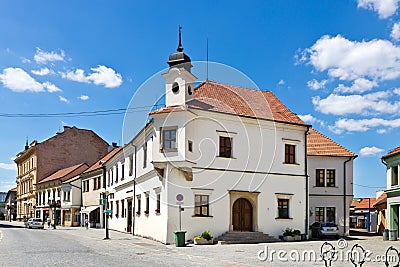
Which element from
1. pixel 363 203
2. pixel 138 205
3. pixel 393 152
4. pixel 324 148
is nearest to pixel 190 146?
pixel 138 205

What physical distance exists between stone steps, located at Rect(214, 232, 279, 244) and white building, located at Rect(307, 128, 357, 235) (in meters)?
10.9

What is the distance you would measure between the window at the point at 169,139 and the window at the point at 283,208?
8541 mm

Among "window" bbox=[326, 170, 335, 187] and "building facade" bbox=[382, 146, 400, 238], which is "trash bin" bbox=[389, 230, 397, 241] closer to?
"building facade" bbox=[382, 146, 400, 238]

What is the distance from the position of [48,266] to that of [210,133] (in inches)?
627

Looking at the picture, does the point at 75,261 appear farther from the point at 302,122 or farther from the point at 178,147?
the point at 302,122

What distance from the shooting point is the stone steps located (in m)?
29.2

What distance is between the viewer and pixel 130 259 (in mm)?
18938

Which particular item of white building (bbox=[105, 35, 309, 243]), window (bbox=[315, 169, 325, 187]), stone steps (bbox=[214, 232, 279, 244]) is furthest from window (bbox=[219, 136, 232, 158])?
window (bbox=[315, 169, 325, 187])

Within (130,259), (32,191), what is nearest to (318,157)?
(130,259)

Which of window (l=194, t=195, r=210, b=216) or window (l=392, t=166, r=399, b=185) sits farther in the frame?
window (l=392, t=166, r=399, b=185)

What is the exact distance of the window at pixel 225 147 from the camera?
30825 millimetres

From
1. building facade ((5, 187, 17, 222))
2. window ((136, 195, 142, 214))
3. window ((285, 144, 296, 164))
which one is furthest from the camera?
building facade ((5, 187, 17, 222))

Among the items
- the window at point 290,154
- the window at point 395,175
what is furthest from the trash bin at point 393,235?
the window at point 290,154

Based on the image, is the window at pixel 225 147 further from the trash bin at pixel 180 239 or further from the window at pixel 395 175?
the window at pixel 395 175
